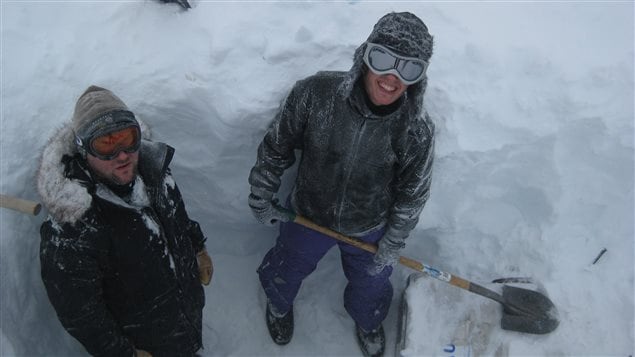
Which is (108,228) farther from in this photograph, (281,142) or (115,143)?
(281,142)

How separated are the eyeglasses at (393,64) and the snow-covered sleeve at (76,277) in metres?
1.67

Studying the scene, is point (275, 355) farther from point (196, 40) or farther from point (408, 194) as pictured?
point (196, 40)

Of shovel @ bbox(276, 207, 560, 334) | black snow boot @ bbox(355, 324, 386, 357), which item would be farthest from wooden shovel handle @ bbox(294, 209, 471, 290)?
black snow boot @ bbox(355, 324, 386, 357)

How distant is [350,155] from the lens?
9.55 feet

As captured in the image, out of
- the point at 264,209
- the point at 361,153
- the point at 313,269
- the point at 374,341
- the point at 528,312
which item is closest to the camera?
the point at 361,153

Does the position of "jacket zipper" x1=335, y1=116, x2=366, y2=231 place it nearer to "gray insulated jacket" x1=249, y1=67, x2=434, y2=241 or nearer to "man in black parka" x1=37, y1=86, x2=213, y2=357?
"gray insulated jacket" x1=249, y1=67, x2=434, y2=241

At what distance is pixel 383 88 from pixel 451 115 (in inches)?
55.0

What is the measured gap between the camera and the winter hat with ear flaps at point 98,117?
224cm

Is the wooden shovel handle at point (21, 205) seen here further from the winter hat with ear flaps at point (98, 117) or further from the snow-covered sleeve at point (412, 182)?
the snow-covered sleeve at point (412, 182)

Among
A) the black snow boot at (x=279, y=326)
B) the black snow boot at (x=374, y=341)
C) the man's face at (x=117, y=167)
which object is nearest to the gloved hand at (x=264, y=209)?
the man's face at (x=117, y=167)

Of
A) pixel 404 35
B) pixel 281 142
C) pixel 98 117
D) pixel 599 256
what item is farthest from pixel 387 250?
pixel 98 117

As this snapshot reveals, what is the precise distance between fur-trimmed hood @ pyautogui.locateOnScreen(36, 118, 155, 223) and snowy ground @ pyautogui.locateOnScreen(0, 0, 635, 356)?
0.92 m

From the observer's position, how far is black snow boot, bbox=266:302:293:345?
441cm

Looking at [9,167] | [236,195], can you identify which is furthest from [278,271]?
[9,167]
